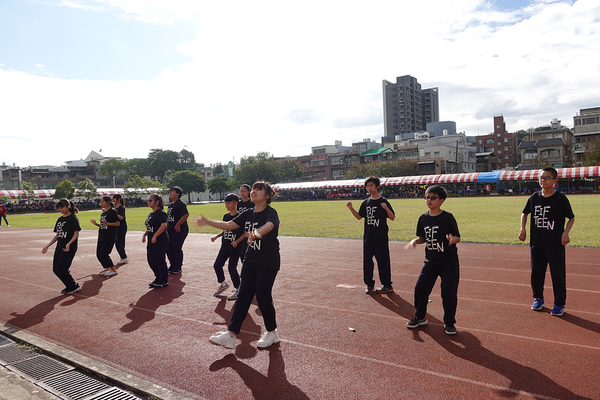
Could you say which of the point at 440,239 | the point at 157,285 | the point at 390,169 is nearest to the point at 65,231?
the point at 157,285

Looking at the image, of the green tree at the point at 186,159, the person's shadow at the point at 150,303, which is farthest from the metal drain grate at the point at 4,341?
the green tree at the point at 186,159

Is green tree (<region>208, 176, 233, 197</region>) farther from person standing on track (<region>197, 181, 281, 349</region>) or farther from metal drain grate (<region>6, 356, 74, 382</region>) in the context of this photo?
person standing on track (<region>197, 181, 281, 349</region>)

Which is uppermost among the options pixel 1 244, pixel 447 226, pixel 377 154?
pixel 377 154

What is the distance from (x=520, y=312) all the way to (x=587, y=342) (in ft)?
3.85

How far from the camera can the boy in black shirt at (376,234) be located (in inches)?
273

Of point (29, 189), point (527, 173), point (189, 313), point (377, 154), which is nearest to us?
point (189, 313)

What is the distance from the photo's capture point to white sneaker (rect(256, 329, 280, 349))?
15.9 ft

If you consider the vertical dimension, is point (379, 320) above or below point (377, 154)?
below

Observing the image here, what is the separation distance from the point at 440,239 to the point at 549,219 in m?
1.86

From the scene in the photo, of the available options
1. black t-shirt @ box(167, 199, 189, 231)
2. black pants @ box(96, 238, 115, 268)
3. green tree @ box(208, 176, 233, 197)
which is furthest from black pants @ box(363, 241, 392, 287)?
green tree @ box(208, 176, 233, 197)

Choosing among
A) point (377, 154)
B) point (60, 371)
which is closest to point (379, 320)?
point (60, 371)

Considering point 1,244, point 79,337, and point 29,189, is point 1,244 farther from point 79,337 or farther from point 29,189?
point 29,189

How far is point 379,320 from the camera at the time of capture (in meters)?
5.76

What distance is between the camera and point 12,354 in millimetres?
4973
